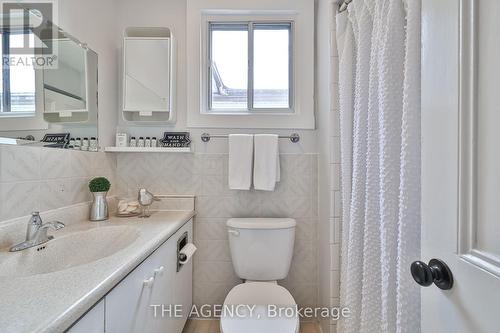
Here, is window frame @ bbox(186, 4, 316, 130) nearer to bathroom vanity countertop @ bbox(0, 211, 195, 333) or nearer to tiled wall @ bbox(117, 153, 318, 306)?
tiled wall @ bbox(117, 153, 318, 306)

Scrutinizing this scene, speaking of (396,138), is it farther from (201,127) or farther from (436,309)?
(201,127)

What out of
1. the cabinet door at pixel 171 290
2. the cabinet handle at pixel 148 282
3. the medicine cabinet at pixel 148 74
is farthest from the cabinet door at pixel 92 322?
the medicine cabinet at pixel 148 74

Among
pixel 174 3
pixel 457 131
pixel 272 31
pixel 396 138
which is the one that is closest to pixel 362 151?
pixel 396 138

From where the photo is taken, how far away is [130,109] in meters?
1.55

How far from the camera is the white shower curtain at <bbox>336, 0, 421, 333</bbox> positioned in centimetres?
60

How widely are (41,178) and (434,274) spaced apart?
4.59 feet

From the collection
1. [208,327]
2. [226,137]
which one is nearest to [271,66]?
[226,137]

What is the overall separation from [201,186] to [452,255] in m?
1.37

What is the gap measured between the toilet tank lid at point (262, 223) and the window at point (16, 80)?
3.59ft

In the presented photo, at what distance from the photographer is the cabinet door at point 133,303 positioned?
0.67 meters

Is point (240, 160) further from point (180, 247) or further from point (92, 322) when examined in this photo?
point (92, 322)

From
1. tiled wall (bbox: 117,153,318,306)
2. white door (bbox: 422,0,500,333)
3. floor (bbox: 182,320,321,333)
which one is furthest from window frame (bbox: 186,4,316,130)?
floor (bbox: 182,320,321,333)

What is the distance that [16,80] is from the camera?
89cm

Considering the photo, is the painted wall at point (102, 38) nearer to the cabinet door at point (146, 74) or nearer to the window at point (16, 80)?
the cabinet door at point (146, 74)
